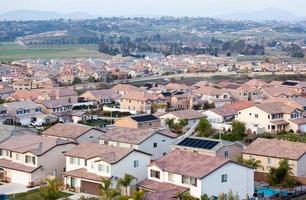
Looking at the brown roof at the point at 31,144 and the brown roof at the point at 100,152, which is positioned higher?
the brown roof at the point at 100,152

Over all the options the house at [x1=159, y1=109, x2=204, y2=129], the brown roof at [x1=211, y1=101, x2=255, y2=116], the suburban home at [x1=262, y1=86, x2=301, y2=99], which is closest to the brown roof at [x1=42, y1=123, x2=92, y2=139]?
the house at [x1=159, y1=109, x2=204, y2=129]

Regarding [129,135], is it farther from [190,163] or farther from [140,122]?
[140,122]

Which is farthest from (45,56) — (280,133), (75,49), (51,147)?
(51,147)

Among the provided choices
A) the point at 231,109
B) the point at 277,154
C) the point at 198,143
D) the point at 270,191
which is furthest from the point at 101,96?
the point at 270,191

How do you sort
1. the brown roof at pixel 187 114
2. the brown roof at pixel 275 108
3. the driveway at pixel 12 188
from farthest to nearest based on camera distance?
the brown roof at pixel 187 114 → the brown roof at pixel 275 108 → the driveway at pixel 12 188

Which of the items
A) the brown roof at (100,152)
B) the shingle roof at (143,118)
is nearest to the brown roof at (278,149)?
the brown roof at (100,152)

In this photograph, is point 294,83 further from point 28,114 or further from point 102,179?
point 102,179

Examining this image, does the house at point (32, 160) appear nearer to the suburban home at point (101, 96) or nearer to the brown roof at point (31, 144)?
the brown roof at point (31, 144)
